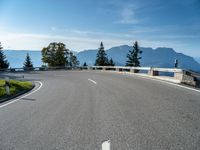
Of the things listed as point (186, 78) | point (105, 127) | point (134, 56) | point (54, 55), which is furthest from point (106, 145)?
point (54, 55)

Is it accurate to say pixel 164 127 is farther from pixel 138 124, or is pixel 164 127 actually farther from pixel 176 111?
Answer: pixel 176 111

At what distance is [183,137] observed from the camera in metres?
4.58

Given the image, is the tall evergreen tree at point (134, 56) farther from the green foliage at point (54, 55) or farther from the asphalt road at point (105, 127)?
the asphalt road at point (105, 127)

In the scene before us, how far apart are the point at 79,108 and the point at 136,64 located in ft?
221

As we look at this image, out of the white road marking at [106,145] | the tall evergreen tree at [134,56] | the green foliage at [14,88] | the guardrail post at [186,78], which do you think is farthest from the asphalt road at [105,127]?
the tall evergreen tree at [134,56]

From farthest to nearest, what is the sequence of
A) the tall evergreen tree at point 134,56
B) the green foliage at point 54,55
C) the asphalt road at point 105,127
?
the green foliage at point 54,55 → the tall evergreen tree at point 134,56 → the asphalt road at point 105,127

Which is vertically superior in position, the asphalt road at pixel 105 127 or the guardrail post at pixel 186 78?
the guardrail post at pixel 186 78

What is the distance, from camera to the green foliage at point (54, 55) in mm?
85188

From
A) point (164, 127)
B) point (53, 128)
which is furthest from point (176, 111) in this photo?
point (53, 128)

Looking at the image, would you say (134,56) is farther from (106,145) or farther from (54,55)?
(106,145)

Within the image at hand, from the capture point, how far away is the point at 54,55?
282 ft

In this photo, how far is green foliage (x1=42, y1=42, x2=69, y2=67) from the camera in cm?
8519

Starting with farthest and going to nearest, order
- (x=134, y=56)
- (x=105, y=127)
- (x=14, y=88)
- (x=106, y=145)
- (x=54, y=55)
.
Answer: (x=54, y=55) → (x=134, y=56) → (x=14, y=88) → (x=105, y=127) → (x=106, y=145)

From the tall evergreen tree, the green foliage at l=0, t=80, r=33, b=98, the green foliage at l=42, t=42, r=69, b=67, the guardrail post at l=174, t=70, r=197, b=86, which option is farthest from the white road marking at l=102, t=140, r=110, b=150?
A: the green foliage at l=42, t=42, r=69, b=67
